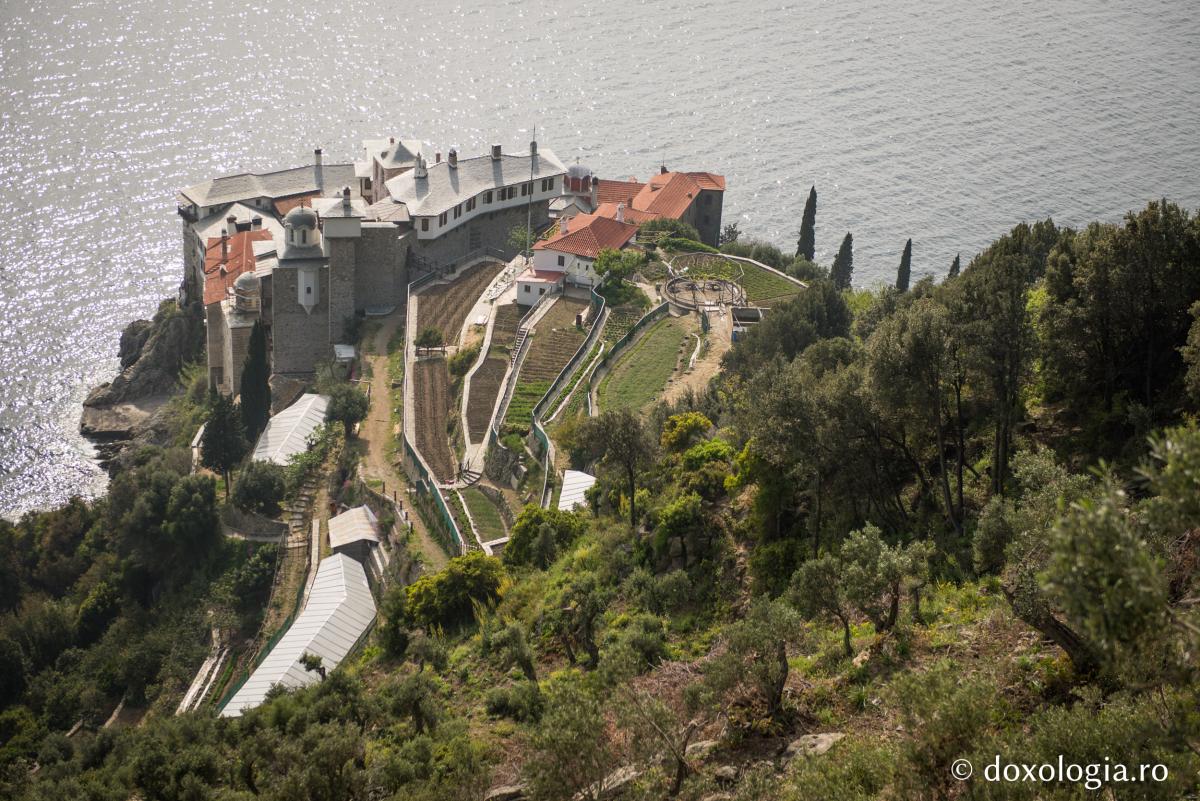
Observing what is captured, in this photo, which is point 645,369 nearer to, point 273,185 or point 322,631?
point 322,631

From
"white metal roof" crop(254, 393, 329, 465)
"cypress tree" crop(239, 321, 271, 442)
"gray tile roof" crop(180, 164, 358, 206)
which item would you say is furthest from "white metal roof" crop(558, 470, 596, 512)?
"gray tile roof" crop(180, 164, 358, 206)

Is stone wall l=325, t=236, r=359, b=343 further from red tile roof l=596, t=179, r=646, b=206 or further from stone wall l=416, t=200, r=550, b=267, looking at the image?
red tile roof l=596, t=179, r=646, b=206

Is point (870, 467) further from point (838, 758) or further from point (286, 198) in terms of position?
point (286, 198)

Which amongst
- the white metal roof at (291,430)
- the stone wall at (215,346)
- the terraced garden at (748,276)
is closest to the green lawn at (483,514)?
the white metal roof at (291,430)

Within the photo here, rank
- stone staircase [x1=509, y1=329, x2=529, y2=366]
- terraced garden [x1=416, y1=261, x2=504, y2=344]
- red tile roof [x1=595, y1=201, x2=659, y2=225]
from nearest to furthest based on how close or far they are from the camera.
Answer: stone staircase [x1=509, y1=329, x2=529, y2=366] → terraced garden [x1=416, y1=261, x2=504, y2=344] → red tile roof [x1=595, y1=201, x2=659, y2=225]

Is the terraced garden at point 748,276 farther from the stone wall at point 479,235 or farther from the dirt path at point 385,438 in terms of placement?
the dirt path at point 385,438

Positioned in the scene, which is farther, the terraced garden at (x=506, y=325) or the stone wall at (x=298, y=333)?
the stone wall at (x=298, y=333)
